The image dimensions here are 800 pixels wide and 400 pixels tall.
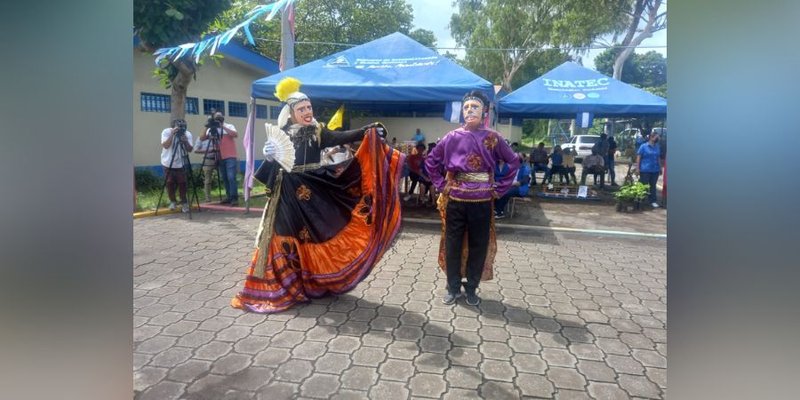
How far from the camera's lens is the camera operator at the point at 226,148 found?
8.98 metres

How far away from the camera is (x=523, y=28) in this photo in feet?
90.2

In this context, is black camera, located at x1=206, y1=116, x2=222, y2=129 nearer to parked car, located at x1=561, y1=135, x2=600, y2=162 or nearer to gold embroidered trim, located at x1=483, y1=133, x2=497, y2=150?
gold embroidered trim, located at x1=483, y1=133, x2=497, y2=150

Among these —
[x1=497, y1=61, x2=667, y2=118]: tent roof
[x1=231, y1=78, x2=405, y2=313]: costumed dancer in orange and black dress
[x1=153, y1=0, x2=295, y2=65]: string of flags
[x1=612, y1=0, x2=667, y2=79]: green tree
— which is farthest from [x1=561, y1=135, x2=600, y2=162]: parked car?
[x1=231, y1=78, x2=405, y2=313]: costumed dancer in orange and black dress

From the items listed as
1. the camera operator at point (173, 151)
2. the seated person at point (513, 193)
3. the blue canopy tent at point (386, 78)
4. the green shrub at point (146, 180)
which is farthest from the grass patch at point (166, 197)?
the seated person at point (513, 193)

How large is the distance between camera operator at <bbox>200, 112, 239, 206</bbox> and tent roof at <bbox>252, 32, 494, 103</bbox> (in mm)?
1480

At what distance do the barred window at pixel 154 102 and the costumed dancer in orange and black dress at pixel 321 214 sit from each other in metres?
9.08

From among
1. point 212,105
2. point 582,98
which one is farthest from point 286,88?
point 212,105

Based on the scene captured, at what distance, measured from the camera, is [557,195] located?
39.4 feet

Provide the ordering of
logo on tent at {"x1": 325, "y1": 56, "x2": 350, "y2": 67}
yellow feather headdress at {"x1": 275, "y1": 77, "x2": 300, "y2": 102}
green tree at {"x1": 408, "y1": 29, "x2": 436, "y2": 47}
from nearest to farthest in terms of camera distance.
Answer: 1. yellow feather headdress at {"x1": 275, "y1": 77, "x2": 300, "y2": 102}
2. logo on tent at {"x1": 325, "y1": 56, "x2": 350, "y2": 67}
3. green tree at {"x1": 408, "y1": 29, "x2": 436, "y2": 47}

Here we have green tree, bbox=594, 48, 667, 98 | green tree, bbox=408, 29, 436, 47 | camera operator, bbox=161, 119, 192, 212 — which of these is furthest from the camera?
green tree, bbox=594, 48, 667, 98

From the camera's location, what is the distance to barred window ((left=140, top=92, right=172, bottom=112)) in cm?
1184
